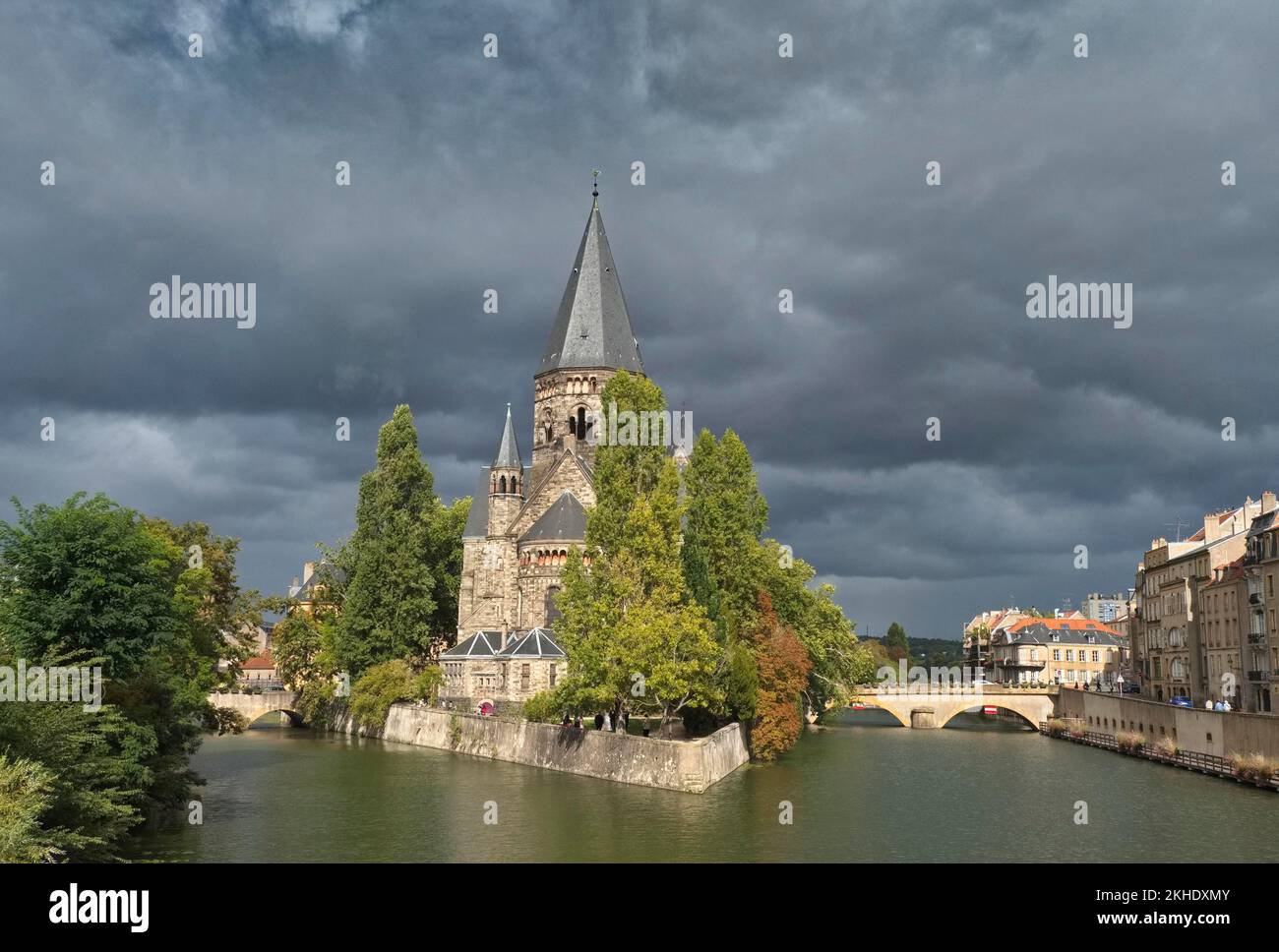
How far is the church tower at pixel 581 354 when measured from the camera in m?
85.1

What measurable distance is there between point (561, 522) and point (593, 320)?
20989mm

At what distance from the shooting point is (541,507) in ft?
248

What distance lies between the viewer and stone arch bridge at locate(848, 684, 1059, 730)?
79.4m

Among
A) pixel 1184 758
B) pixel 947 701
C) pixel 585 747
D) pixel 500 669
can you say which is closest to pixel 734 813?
pixel 585 747

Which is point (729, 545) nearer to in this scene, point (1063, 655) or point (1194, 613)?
point (1194, 613)

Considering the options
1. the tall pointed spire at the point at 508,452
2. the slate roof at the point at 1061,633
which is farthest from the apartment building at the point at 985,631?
the tall pointed spire at the point at 508,452

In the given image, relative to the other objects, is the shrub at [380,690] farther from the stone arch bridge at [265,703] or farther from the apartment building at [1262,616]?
the apartment building at [1262,616]

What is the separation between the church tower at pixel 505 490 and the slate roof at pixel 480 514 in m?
1.13

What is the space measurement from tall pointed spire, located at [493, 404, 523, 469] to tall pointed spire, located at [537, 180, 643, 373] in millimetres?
9417

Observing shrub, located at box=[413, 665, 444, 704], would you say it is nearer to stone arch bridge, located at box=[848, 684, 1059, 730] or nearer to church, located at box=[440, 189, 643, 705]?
church, located at box=[440, 189, 643, 705]

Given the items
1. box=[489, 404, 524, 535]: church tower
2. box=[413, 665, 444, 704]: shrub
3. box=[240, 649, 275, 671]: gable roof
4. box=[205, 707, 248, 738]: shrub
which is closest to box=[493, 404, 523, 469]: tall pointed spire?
box=[489, 404, 524, 535]: church tower
